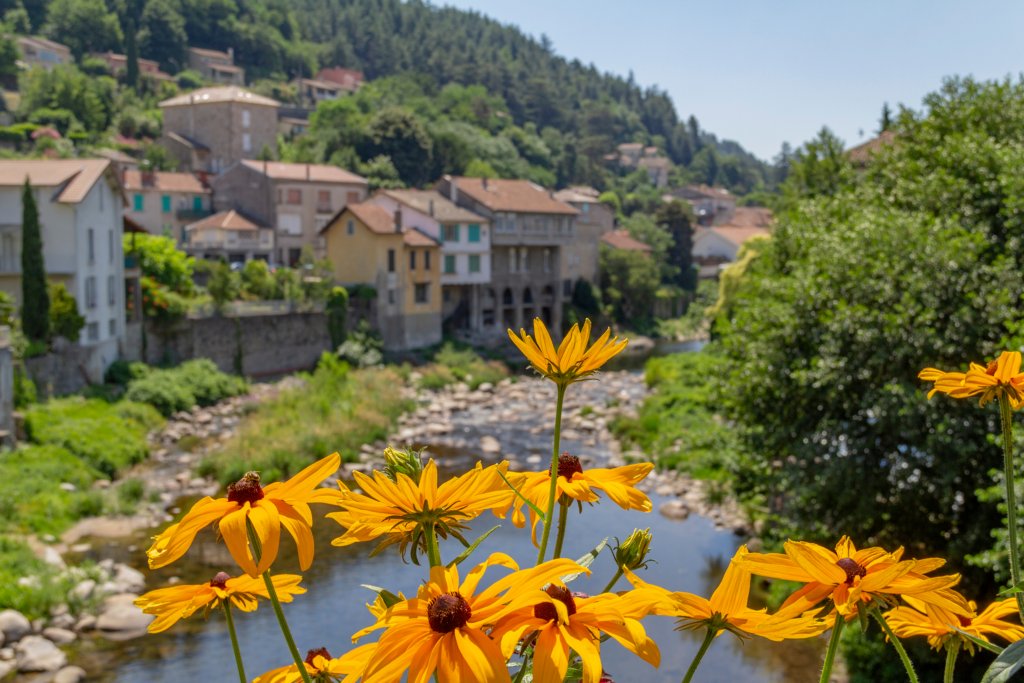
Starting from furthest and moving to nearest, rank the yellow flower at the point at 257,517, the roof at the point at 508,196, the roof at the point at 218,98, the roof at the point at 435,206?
1. the roof at the point at 218,98
2. the roof at the point at 508,196
3. the roof at the point at 435,206
4. the yellow flower at the point at 257,517

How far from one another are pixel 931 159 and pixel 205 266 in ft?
101

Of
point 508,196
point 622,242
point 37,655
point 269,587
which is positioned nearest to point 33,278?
point 37,655

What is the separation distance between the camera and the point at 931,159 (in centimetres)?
1719

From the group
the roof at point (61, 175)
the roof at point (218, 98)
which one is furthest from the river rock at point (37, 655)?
the roof at point (218, 98)

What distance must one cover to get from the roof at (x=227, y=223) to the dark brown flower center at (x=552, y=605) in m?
47.6

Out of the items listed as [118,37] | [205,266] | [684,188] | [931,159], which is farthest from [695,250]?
[931,159]

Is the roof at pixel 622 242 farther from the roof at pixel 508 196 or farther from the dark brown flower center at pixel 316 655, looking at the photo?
the dark brown flower center at pixel 316 655

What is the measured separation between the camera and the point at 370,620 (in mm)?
16609

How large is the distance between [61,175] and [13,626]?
61.7ft

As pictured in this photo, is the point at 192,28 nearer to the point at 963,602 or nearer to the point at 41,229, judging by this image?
the point at 41,229

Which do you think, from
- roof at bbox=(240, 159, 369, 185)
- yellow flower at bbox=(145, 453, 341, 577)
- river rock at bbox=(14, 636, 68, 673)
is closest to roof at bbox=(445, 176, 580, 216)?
roof at bbox=(240, 159, 369, 185)

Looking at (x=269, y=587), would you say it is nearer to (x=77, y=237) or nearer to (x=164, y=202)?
(x=77, y=237)

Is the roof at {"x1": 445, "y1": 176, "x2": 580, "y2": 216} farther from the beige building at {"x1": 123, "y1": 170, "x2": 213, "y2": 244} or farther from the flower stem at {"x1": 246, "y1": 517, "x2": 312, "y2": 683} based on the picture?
the flower stem at {"x1": 246, "y1": 517, "x2": 312, "y2": 683}

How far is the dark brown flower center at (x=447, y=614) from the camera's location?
144 cm
